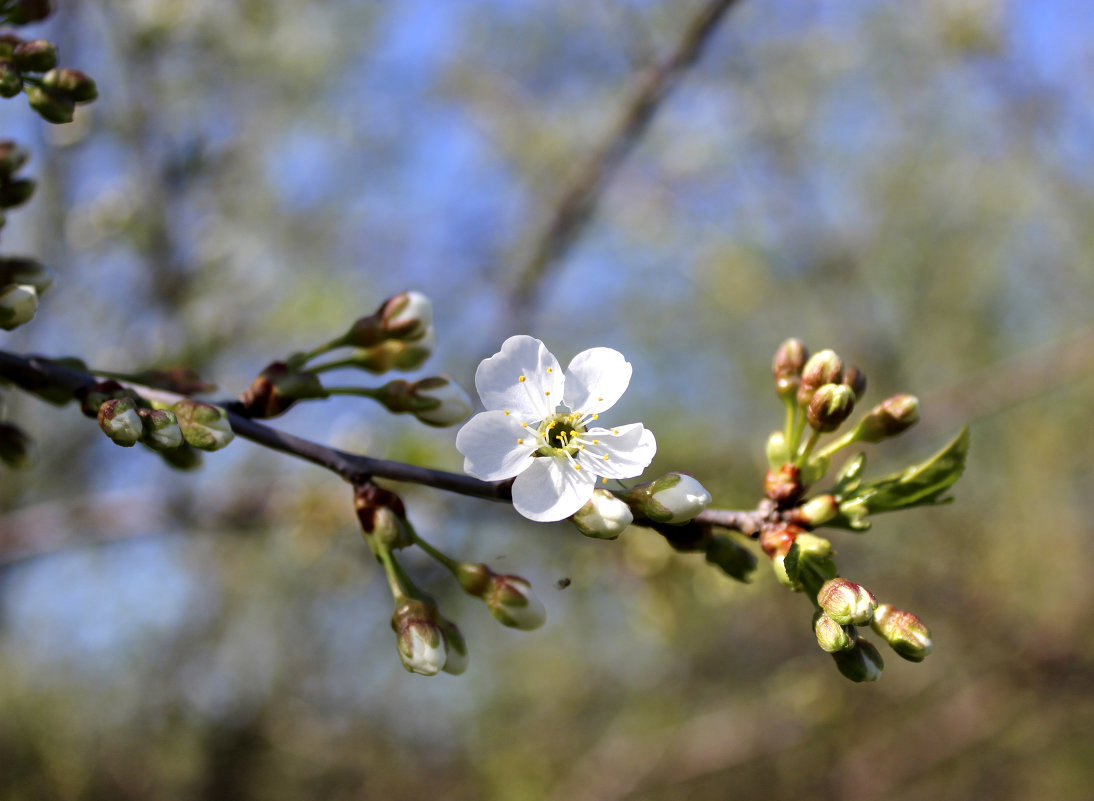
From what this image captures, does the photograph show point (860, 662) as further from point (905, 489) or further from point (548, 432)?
point (548, 432)

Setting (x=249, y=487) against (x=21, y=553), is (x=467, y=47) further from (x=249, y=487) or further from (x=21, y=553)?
(x=21, y=553)

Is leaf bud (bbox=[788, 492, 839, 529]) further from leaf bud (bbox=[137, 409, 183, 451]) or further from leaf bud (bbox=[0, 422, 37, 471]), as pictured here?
leaf bud (bbox=[0, 422, 37, 471])

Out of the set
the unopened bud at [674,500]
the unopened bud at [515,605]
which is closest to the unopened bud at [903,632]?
the unopened bud at [674,500]

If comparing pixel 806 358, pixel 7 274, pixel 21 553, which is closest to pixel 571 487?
pixel 806 358

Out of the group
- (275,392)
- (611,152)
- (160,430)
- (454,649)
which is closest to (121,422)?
(160,430)

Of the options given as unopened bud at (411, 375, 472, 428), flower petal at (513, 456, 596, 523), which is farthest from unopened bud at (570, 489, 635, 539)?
unopened bud at (411, 375, 472, 428)
